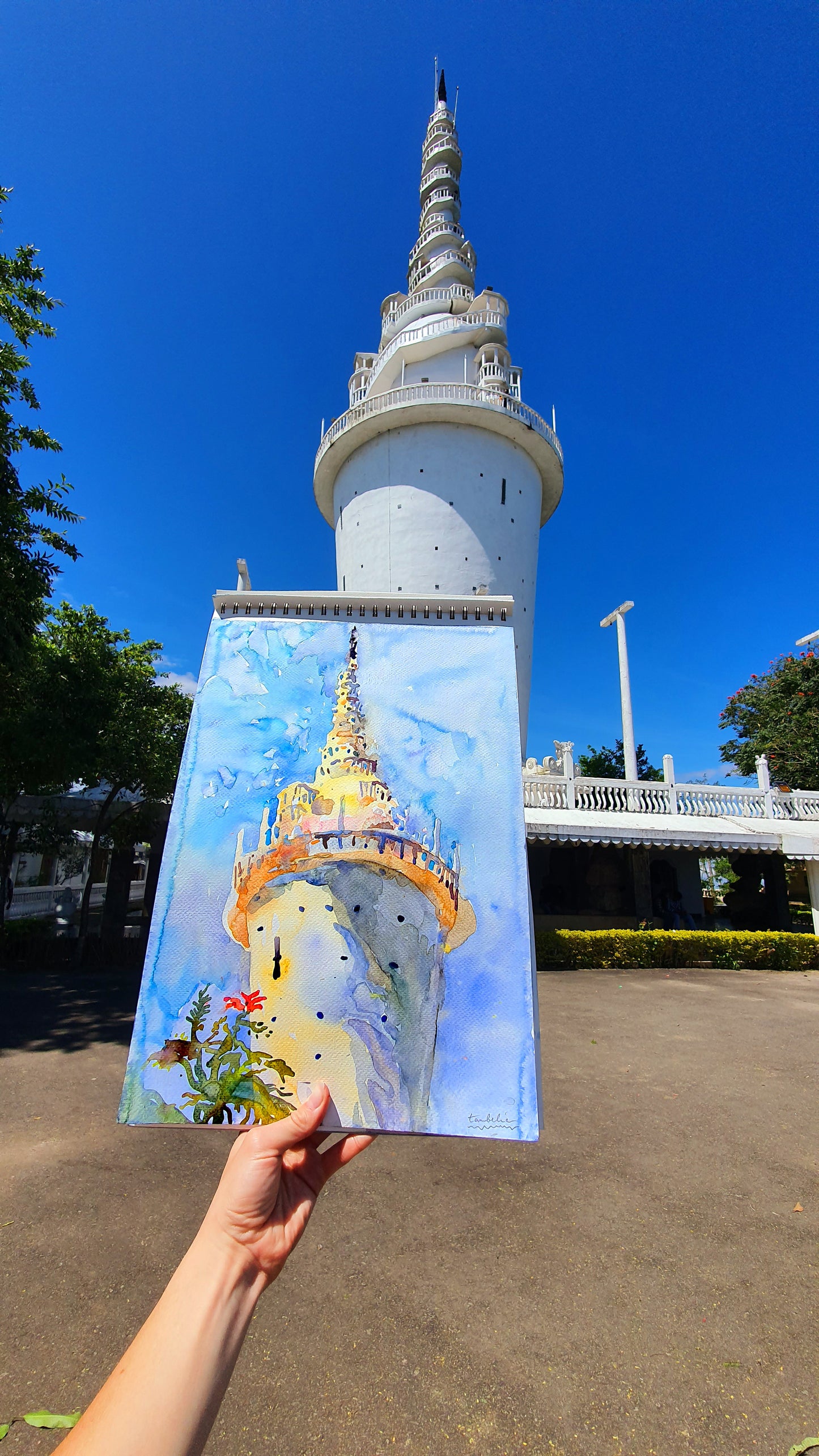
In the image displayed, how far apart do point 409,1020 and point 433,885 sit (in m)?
0.53

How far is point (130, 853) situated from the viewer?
14992mm

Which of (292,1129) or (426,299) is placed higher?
(426,299)

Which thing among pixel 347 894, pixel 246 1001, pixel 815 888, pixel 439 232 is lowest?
pixel 246 1001

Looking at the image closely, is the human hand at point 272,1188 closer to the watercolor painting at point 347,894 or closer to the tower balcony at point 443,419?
the watercolor painting at point 347,894

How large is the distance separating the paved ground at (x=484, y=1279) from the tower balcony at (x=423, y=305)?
3028 centimetres

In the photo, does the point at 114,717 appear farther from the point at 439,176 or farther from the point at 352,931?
the point at 439,176

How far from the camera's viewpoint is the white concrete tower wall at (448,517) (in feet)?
72.0

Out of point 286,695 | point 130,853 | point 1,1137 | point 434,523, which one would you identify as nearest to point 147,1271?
point 1,1137

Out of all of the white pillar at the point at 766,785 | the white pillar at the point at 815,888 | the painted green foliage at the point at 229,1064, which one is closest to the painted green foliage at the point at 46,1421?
the painted green foliage at the point at 229,1064

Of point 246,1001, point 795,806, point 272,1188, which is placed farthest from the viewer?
point 795,806

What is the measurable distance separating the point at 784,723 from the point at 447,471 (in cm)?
1753

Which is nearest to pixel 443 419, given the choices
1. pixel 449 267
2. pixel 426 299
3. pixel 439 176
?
pixel 426 299
